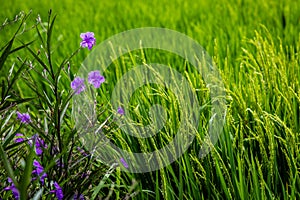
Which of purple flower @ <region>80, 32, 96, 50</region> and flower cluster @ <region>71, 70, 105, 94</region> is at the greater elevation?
purple flower @ <region>80, 32, 96, 50</region>

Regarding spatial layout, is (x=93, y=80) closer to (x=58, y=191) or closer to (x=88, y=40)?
(x=88, y=40)

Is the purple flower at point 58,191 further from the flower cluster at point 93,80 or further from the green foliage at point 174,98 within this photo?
the flower cluster at point 93,80

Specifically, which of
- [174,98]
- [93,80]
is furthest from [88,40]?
[174,98]

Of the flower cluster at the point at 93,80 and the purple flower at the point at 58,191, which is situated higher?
the flower cluster at the point at 93,80

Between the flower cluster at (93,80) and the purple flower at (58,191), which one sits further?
the flower cluster at (93,80)

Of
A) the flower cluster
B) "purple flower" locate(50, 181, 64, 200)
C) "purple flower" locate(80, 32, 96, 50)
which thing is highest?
"purple flower" locate(80, 32, 96, 50)

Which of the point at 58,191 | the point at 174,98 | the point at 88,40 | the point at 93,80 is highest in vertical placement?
the point at 88,40

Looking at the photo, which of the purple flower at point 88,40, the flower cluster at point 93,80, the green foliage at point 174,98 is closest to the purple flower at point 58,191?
the green foliage at point 174,98

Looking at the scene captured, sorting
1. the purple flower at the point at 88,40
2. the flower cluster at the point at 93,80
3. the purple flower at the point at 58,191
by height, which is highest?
the purple flower at the point at 88,40

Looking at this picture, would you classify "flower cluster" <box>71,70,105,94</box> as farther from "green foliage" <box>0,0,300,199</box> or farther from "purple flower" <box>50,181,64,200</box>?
"purple flower" <box>50,181,64,200</box>

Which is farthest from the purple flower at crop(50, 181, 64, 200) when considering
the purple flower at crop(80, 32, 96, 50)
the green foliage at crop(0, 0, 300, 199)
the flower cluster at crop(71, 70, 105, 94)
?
the purple flower at crop(80, 32, 96, 50)

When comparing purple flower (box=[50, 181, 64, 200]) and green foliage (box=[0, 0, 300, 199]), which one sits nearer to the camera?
purple flower (box=[50, 181, 64, 200])

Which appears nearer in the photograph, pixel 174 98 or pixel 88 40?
pixel 88 40

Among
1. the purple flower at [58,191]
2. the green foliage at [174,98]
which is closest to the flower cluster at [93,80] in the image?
the green foliage at [174,98]
